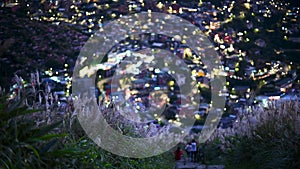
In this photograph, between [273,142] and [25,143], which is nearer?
[25,143]

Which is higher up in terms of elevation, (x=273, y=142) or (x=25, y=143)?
(x=25, y=143)

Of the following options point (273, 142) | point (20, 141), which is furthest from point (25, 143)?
point (273, 142)

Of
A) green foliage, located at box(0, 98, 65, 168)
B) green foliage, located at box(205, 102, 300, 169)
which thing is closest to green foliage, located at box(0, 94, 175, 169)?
green foliage, located at box(0, 98, 65, 168)

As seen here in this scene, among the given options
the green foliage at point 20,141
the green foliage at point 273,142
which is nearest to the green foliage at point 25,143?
the green foliage at point 20,141

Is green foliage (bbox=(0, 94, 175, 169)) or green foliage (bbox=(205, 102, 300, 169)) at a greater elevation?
green foliage (bbox=(0, 94, 175, 169))

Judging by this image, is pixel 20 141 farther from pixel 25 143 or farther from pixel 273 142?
pixel 273 142

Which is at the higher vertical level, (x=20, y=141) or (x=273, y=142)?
(x=20, y=141)

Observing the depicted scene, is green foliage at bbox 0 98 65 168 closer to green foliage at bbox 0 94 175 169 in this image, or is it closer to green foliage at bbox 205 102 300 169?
green foliage at bbox 0 94 175 169

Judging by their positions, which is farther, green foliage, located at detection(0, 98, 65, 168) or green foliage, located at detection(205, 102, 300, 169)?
green foliage, located at detection(205, 102, 300, 169)

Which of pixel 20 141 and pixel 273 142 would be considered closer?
pixel 20 141

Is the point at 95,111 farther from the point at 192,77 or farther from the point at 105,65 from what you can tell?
the point at 192,77

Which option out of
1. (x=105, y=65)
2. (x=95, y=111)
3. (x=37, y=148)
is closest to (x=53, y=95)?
(x=95, y=111)
